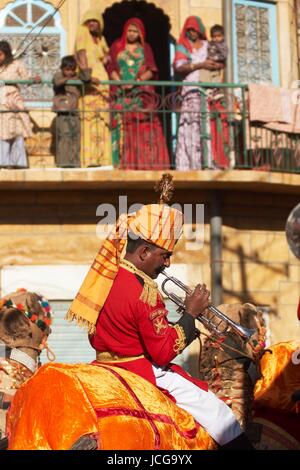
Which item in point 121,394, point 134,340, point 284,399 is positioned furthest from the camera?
point 284,399

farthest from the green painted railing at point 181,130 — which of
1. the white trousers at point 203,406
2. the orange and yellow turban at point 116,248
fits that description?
the white trousers at point 203,406

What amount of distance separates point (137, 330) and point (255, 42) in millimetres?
10311

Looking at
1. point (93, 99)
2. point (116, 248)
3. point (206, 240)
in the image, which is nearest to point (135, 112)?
point (93, 99)

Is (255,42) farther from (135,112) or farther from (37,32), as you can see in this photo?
(37,32)

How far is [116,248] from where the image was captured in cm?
841

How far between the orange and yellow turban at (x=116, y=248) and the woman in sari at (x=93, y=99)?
8045 millimetres

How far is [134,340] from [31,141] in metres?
9.08

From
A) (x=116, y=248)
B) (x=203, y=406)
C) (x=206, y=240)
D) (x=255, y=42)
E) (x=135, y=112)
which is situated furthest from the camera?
(x=255, y=42)

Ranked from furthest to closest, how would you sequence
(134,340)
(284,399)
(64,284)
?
(64,284)
(284,399)
(134,340)

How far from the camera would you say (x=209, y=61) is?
54.7ft

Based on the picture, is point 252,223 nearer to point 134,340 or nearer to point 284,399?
point 284,399

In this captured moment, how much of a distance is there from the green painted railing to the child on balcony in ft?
0.06
